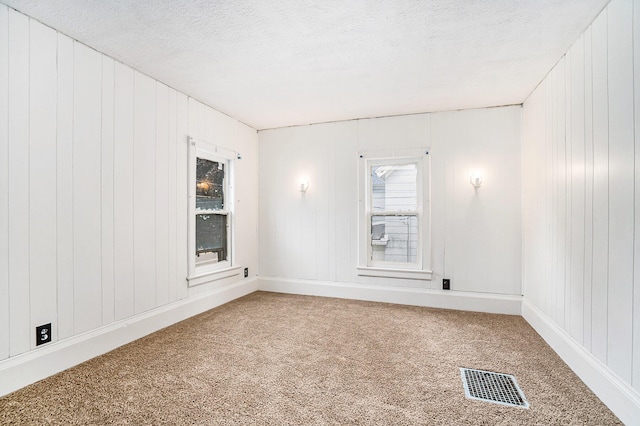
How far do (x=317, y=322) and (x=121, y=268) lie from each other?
1.99 meters

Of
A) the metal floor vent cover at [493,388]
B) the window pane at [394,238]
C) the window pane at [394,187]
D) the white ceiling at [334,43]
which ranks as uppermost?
the white ceiling at [334,43]

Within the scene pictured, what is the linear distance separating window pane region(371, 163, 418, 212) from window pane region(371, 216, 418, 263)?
0.16 m

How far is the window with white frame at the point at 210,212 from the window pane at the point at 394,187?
6.65ft

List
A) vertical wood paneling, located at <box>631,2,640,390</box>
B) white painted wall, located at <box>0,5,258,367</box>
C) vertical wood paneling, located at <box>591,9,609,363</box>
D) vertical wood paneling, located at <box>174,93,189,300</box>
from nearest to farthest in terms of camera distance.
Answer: vertical wood paneling, located at <box>631,2,640,390</box> → vertical wood paneling, located at <box>591,9,609,363</box> → white painted wall, located at <box>0,5,258,367</box> → vertical wood paneling, located at <box>174,93,189,300</box>

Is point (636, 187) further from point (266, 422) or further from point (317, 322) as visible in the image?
point (317, 322)

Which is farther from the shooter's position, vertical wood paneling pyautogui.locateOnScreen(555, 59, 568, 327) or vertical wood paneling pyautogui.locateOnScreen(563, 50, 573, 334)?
vertical wood paneling pyautogui.locateOnScreen(555, 59, 568, 327)

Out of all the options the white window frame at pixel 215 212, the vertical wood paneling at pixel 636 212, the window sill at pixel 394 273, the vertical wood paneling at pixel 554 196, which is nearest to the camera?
the vertical wood paneling at pixel 636 212

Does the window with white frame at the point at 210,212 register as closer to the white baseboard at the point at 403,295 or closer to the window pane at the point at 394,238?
the white baseboard at the point at 403,295

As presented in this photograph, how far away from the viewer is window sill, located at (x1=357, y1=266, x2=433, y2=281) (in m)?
4.11

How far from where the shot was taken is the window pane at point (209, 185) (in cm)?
395

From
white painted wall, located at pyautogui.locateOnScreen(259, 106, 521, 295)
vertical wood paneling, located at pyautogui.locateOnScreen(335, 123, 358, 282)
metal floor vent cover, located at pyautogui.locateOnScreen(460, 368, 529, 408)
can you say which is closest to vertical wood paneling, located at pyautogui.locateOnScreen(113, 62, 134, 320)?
white painted wall, located at pyautogui.locateOnScreen(259, 106, 521, 295)

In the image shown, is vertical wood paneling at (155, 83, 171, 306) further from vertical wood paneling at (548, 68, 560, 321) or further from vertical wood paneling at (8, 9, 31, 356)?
vertical wood paneling at (548, 68, 560, 321)

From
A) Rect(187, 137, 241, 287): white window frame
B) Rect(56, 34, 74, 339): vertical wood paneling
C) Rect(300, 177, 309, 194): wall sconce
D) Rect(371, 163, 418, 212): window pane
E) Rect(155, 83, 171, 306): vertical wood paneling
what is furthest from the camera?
Rect(300, 177, 309, 194): wall sconce

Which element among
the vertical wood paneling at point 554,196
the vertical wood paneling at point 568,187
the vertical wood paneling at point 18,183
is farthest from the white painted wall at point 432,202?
the vertical wood paneling at point 18,183
